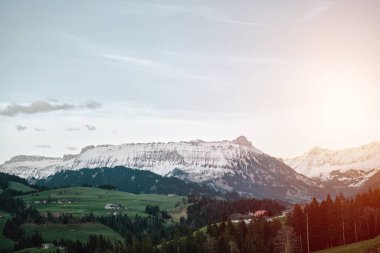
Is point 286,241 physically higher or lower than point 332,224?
lower

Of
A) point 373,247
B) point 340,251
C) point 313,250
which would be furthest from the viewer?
point 313,250

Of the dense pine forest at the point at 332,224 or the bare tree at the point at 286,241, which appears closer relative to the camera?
the bare tree at the point at 286,241

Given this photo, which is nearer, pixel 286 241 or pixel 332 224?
pixel 286 241

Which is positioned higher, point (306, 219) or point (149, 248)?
point (306, 219)

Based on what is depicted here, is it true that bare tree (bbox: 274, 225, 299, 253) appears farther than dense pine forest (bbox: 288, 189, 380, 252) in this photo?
No

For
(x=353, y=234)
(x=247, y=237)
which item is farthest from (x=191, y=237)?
(x=353, y=234)

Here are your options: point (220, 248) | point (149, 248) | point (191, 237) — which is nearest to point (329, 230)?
point (220, 248)

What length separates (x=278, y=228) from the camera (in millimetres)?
191375

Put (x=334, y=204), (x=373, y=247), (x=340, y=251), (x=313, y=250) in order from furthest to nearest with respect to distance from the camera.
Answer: (x=334, y=204) < (x=313, y=250) < (x=340, y=251) < (x=373, y=247)

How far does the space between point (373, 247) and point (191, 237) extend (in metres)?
76.5

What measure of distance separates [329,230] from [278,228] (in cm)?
1911

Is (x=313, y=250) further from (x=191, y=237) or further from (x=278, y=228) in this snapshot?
(x=191, y=237)

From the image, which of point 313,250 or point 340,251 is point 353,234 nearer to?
point 313,250

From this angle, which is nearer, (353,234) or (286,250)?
(286,250)
